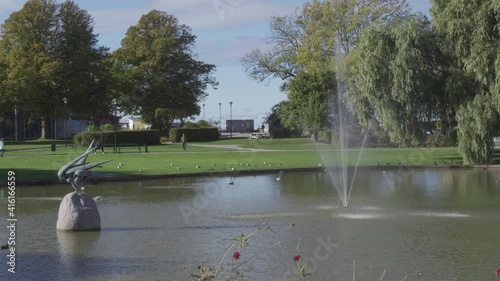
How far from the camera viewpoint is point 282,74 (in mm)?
72688

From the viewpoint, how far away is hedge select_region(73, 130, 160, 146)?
57.9 metres

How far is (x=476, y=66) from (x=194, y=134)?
44968 mm

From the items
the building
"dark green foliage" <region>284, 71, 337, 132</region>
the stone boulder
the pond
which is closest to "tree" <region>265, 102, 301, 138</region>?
"dark green foliage" <region>284, 71, 337, 132</region>

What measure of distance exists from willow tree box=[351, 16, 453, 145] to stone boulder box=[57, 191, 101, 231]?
2156cm

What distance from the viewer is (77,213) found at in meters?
15.2

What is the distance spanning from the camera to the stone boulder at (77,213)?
15.2 metres

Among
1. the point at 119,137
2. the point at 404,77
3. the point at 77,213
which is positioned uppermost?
the point at 404,77

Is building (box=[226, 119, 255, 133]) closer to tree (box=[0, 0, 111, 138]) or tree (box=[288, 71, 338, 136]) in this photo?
tree (box=[0, 0, 111, 138])

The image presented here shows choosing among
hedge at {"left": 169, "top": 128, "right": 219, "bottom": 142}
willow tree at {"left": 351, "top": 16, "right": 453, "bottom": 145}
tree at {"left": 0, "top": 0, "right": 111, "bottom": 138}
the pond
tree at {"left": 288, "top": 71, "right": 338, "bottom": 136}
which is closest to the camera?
the pond

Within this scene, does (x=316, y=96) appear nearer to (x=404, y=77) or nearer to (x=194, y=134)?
(x=194, y=134)

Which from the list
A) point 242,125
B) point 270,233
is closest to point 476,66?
point 270,233

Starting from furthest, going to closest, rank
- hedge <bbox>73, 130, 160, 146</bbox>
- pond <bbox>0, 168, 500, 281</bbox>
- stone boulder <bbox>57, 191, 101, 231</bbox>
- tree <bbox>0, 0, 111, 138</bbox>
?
tree <bbox>0, 0, 111, 138</bbox>, hedge <bbox>73, 130, 160, 146</bbox>, stone boulder <bbox>57, 191, 101, 231</bbox>, pond <bbox>0, 168, 500, 281</bbox>

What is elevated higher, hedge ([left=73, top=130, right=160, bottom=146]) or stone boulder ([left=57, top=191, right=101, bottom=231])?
hedge ([left=73, top=130, right=160, bottom=146])

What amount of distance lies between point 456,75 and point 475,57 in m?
1.30
